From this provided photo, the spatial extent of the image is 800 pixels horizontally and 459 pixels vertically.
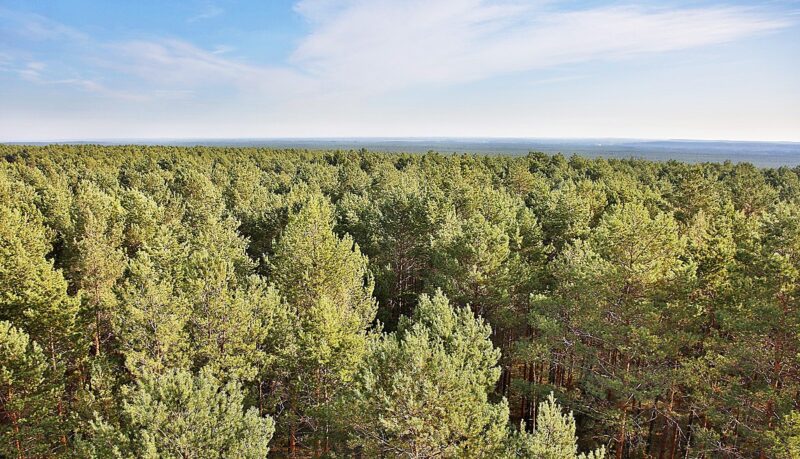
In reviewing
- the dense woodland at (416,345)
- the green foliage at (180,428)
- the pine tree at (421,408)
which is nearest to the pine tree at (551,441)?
the dense woodland at (416,345)

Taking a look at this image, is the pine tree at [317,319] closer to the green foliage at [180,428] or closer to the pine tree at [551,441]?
the green foliage at [180,428]

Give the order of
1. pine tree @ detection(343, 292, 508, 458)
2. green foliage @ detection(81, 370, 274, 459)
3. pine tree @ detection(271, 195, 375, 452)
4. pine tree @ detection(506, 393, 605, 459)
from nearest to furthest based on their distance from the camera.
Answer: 1. pine tree @ detection(506, 393, 605, 459)
2. green foliage @ detection(81, 370, 274, 459)
3. pine tree @ detection(343, 292, 508, 458)
4. pine tree @ detection(271, 195, 375, 452)

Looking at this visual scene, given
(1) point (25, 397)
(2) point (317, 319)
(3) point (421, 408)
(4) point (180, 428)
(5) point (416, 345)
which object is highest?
(5) point (416, 345)

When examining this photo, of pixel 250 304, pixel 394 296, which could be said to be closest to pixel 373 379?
pixel 250 304

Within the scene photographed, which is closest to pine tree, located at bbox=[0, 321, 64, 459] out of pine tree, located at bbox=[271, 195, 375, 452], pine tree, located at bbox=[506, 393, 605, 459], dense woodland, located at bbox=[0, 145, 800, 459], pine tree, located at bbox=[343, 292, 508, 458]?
dense woodland, located at bbox=[0, 145, 800, 459]

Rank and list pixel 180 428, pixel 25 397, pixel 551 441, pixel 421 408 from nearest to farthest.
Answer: pixel 551 441 → pixel 180 428 → pixel 421 408 → pixel 25 397

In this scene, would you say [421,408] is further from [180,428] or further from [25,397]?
[25,397]

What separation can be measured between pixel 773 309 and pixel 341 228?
111 ft

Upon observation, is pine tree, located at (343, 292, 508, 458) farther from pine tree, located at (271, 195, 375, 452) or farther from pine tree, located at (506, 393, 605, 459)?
pine tree, located at (271, 195, 375, 452)

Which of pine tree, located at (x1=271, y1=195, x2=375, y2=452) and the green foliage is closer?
the green foliage

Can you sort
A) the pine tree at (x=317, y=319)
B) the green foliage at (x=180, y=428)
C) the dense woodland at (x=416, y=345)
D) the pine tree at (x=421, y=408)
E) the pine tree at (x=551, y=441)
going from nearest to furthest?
the pine tree at (x=551, y=441) → the green foliage at (x=180, y=428) → the pine tree at (x=421, y=408) → the dense woodland at (x=416, y=345) → the pine tree at (x=317, y=319)

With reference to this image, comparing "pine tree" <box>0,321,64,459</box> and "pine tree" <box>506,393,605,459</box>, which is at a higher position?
"pine tree" <box>506,393,605,459</box>

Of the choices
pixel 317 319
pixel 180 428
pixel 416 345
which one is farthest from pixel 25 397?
pixel 416 345

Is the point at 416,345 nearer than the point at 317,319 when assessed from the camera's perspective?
Yes
